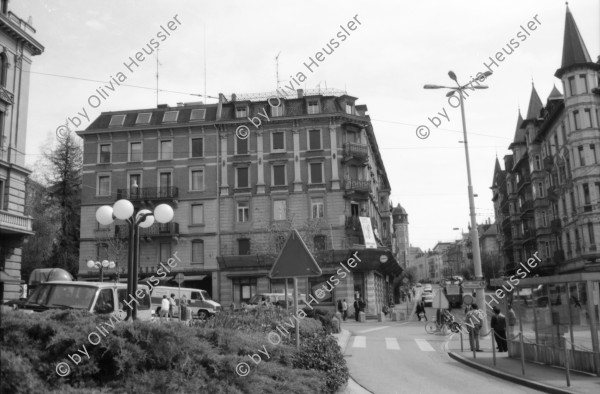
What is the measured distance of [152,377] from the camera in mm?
6098

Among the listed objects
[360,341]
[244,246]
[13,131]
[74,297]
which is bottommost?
[360,341]

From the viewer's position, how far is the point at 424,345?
2047 cm

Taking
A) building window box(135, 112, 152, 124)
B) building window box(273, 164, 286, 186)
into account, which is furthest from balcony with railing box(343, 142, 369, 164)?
building window box(135, 112, 152, 124)

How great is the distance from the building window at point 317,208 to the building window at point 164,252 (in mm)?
11978

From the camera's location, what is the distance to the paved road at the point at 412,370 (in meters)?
11.7

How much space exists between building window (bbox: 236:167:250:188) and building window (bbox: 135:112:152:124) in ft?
29.7

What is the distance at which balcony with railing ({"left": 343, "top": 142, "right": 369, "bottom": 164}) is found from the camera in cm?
4350

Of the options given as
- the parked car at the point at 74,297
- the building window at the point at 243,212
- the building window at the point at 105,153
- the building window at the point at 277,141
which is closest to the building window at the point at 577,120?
the building window at the point at 277,141

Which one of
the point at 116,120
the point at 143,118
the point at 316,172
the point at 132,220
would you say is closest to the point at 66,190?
the point at 116,120

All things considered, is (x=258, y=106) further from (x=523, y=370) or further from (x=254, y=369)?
(x=254, y=369)

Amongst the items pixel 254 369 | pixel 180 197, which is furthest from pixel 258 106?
pixel 254 369

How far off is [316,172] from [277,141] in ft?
13.7

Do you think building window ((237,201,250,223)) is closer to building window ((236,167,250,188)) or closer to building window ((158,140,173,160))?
building window ((236,167,250,188))

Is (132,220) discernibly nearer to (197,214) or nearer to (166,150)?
(197,214)
